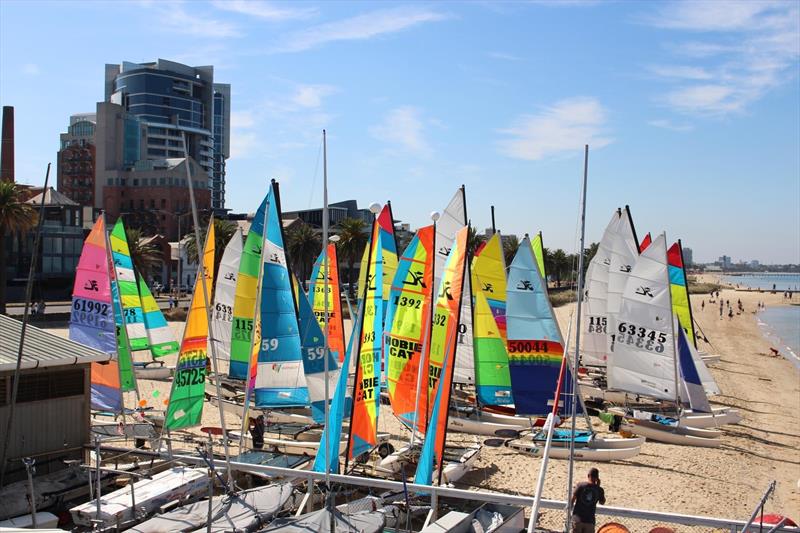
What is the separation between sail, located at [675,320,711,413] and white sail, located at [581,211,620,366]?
7.17m

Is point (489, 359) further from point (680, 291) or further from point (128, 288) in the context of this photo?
point (128, 288)

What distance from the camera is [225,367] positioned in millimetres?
37750

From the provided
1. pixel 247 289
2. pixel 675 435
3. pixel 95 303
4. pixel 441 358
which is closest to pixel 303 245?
pixel 247 289

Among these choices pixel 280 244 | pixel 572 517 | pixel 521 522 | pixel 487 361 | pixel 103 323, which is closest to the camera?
pixel 572 517

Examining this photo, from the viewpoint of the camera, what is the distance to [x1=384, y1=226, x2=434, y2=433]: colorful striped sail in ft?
62.2

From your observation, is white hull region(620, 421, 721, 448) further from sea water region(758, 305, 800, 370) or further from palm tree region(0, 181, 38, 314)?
palm tree region(0, 181, 38, 314)

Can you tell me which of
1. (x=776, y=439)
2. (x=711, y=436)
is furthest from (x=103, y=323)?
(x=776, y=439)

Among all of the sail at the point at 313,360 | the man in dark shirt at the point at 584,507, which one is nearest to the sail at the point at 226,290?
the sail at the point at 313,360

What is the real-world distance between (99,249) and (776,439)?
77.8ft

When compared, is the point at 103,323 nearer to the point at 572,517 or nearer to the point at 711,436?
the point at 572,517

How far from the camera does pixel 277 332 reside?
20.4 m

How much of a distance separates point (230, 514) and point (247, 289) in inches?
447

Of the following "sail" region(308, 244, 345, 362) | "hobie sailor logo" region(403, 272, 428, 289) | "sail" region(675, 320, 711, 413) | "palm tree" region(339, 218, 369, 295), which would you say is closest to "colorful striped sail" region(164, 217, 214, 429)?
"sail" region(308, 244, 345, 362)

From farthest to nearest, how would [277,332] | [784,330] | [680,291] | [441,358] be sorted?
[784,330], [680,291], [277,332], [441,358]
